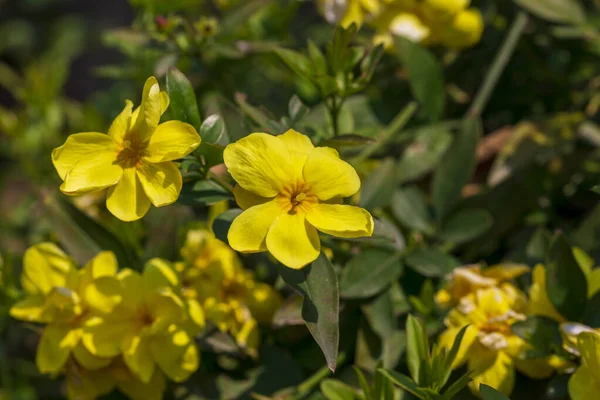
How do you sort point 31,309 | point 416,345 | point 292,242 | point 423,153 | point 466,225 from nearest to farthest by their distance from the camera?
point 292,242 → point 416,345 → point 31,309 → point 466,225 → point 423,153

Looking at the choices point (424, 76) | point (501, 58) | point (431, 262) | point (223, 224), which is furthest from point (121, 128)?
point (501, 58)

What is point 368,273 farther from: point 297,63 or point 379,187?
point 297,63

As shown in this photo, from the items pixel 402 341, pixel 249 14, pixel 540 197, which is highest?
pixel 249 14

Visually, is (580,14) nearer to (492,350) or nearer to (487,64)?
(487,64)

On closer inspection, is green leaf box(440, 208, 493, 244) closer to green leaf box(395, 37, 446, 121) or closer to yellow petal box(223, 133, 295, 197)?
green leaf box(395, 37, 446, 121)

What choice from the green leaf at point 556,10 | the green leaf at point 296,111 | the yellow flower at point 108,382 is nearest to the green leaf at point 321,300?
the green leaf at point 296,111

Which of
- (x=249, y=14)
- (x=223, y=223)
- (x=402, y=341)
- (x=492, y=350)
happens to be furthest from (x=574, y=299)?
(x=249, y=14)
